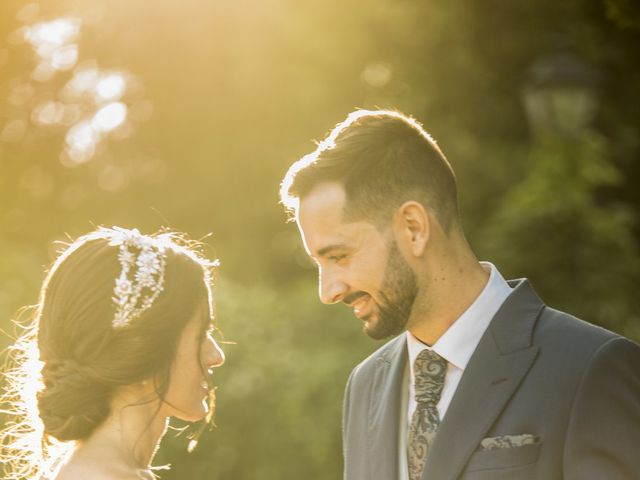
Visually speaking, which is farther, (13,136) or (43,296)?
(13,136)

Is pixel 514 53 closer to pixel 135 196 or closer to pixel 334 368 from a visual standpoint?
pixel 135 196

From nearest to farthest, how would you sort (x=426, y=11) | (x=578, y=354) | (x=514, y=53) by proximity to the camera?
(x=578, y=354) → (x=426, y=11) → (x=514, y=53)

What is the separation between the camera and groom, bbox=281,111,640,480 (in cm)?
283

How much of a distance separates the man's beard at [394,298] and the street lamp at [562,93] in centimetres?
751

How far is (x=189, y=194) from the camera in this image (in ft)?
40.8

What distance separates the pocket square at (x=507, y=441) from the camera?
113 inches

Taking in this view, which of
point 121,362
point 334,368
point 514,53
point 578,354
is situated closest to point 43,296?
point 121,362

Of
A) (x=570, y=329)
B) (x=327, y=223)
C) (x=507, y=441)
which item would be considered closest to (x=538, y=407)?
(x=507, y=441)

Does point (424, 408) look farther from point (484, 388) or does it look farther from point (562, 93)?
point (562, 93)

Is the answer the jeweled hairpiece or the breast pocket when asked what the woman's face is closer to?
the jeweled hairpiece

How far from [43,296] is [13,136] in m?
8.92

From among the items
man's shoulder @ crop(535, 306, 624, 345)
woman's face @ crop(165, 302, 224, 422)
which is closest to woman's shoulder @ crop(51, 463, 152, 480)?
woman's face @ crop(165, 302, 224, 422)

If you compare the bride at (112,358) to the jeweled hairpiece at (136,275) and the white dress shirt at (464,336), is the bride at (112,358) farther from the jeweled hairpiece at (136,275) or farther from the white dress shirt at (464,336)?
the white dress shirt at (464,336)

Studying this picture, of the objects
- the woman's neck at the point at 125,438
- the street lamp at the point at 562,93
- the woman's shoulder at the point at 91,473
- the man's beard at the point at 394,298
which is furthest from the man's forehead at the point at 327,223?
the street lamp at the point at 562,93
